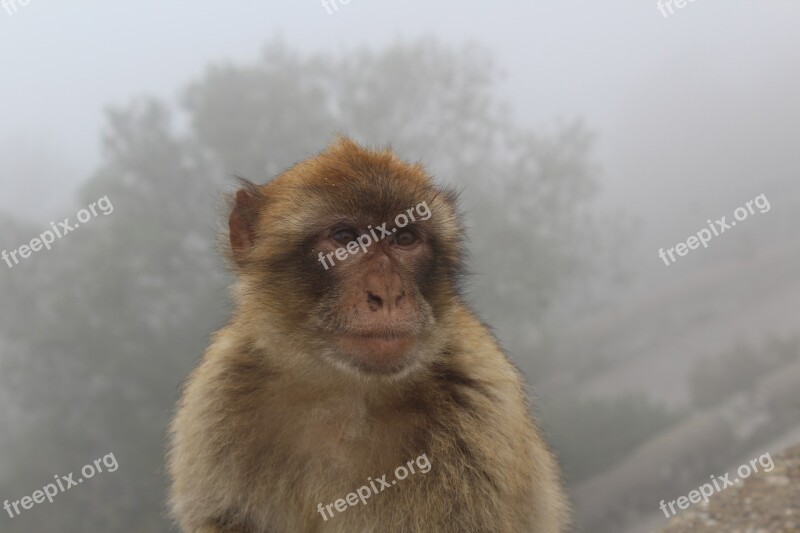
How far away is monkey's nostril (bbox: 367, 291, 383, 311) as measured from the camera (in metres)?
1.87

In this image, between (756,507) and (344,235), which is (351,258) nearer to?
(344,235)

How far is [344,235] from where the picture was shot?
2.03 meters

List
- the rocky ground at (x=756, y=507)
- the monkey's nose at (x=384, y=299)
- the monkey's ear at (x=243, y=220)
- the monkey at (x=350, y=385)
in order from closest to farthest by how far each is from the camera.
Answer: the monkey's nose at (x=384, y=299) → the monkey at (x=350, y=385) → the monkey's ear at (x=243, y=220) → the rocky ground at (x=756, y=507)

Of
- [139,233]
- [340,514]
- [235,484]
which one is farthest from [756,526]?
[139,233]

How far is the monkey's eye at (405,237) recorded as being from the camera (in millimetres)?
2037

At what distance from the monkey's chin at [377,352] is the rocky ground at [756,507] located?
2.45 metres

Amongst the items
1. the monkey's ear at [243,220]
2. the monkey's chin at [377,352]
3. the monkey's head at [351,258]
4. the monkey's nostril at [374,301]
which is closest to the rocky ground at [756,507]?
the monkey's head at [351,258]

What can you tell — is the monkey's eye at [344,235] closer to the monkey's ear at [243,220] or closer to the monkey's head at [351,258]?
the monkey's head at [351,258]

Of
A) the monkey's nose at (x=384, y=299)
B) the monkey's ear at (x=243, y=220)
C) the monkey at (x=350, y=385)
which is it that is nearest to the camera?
the monkey's nose at (x=384, y=299)

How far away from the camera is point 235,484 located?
7.10ft

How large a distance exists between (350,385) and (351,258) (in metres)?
0.46

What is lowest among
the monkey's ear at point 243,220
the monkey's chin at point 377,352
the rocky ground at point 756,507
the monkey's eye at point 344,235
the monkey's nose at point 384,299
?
the rocky ground at point 756,507

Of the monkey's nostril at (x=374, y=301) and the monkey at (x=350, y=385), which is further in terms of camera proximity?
the monkey at (x=350, y=385)

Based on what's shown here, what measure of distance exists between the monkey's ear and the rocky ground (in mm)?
2786
